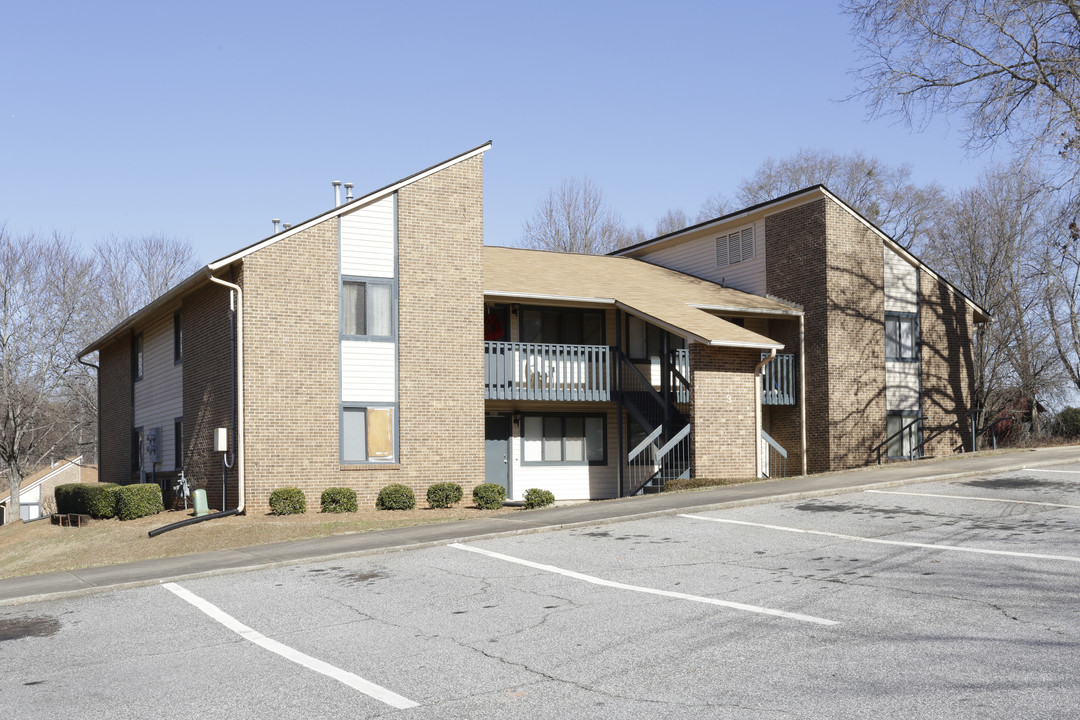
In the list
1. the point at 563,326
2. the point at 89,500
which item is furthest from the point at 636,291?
the point at 89,500

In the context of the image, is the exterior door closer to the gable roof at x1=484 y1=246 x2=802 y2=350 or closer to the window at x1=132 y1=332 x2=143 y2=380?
the gable roof at x1=484 y1=246 x2=802 y2=350

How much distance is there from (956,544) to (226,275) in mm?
15119

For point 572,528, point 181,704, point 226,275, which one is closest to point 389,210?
point 226,275

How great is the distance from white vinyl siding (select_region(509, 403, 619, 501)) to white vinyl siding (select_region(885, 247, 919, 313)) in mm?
8693

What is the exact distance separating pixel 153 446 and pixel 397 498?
9.26 meters

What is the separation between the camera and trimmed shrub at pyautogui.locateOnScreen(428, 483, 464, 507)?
20.8 meters

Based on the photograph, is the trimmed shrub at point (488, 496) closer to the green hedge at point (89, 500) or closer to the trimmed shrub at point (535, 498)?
the trimmed shrub at point (535, 498)

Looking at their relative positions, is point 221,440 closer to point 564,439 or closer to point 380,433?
point 380,433

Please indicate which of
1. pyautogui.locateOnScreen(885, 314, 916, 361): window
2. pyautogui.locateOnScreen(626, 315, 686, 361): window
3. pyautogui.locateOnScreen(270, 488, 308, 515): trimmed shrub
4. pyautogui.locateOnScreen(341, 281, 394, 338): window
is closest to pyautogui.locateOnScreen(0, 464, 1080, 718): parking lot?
pyautogui.locateOnScreen(270, 488, 308, 515): trimmed shrub

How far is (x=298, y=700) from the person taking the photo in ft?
21.6

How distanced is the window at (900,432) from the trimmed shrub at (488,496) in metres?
12.2

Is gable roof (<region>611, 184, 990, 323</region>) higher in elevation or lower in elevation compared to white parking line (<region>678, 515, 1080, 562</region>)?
higher

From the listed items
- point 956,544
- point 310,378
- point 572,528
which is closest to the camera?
point 956,544

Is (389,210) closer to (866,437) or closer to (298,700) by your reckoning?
(866,437)
